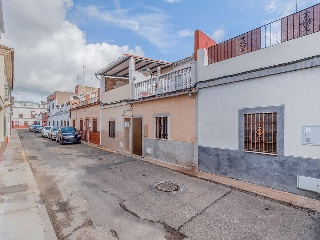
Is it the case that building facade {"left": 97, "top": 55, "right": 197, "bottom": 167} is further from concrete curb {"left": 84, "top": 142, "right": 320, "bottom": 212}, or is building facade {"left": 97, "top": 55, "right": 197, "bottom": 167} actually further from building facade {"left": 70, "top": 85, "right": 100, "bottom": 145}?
building facade {"left": 70, "top": 85, "right": 100, "bottom": 145}

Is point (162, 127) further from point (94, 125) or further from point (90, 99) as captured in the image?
point (90, 99)

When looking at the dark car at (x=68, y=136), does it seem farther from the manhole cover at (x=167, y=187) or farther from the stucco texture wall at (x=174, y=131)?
the manhole cover at (x=167, y=187)

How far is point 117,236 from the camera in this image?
3879 millimetres

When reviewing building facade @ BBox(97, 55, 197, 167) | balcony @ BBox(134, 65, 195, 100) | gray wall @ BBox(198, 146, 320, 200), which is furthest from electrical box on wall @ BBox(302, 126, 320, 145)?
balcony @ BBox(134, 65, 195, 100)

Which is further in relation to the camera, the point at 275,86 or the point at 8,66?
the point at 8,66

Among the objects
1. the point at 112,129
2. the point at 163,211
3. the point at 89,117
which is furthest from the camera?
the point at 89,117

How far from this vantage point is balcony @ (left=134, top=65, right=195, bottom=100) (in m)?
9.41

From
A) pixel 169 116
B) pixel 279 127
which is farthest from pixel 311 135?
pixel 169 116

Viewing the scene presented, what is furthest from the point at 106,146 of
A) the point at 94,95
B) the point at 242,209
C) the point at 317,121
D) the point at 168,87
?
the point at 317,121

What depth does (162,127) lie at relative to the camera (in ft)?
35.5

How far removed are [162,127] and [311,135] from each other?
6730 mm

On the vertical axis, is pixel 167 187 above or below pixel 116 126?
below

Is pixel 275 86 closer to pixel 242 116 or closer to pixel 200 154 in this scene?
pixel 242 116

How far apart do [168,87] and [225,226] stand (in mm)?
7458
